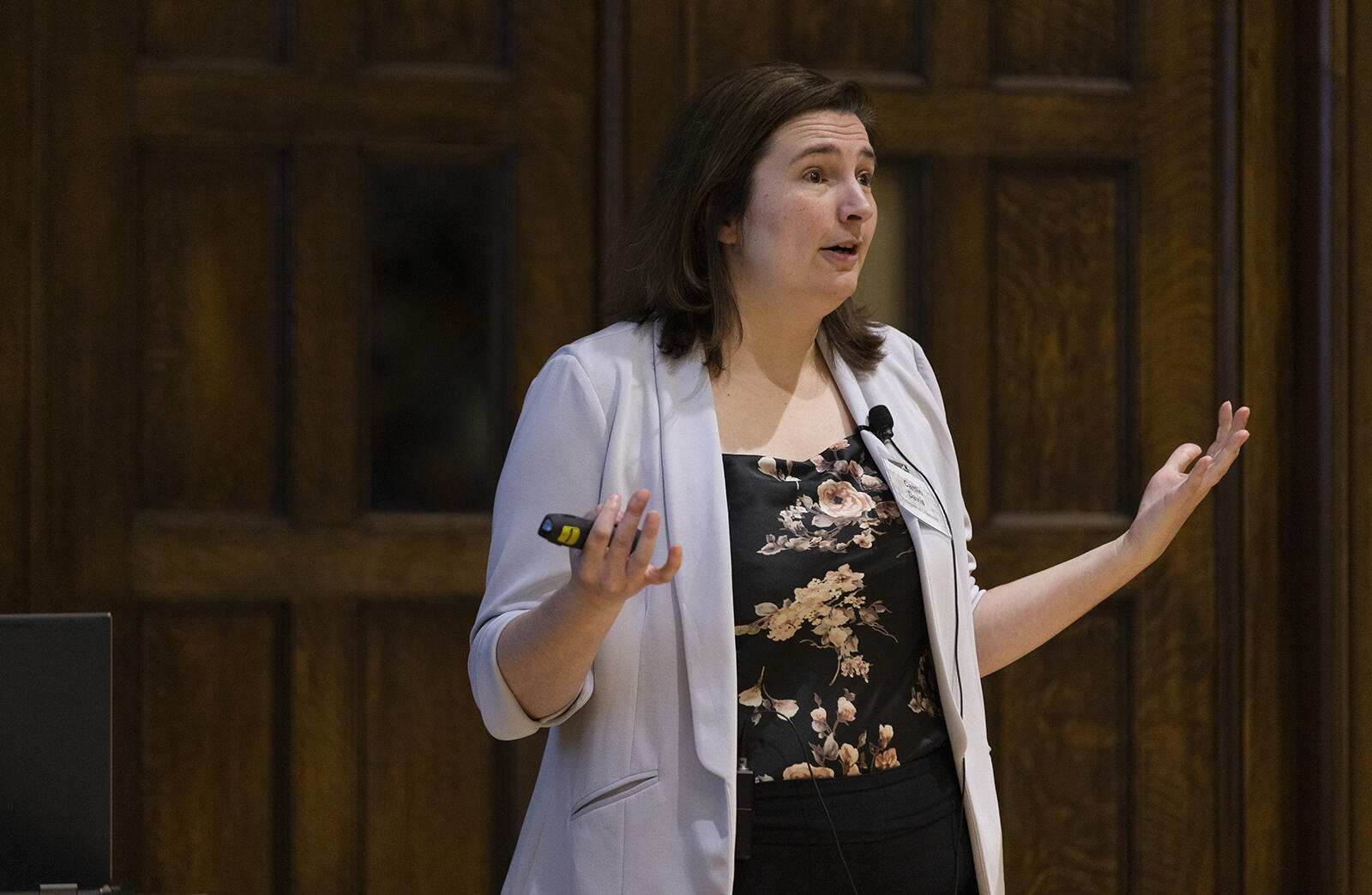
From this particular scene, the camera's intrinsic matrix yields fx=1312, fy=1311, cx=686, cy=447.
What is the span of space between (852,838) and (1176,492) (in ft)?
2.16

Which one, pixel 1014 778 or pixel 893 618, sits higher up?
pixel 893 618

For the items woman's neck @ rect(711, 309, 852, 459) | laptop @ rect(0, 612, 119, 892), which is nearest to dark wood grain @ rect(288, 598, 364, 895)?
laptop @ rect(0, 612, 119, 892)

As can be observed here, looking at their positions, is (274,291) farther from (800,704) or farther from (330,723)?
(800,704)

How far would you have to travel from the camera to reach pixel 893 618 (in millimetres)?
1656

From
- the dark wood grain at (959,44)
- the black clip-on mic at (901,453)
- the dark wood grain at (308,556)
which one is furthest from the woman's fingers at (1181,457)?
the dark wood grain at (308,556)

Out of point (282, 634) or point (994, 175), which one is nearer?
point (282, 634)

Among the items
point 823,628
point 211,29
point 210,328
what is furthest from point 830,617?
point 211,29

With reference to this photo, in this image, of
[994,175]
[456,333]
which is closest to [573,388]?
[456,333]

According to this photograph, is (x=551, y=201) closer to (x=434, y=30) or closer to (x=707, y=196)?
(x=434, y=30)

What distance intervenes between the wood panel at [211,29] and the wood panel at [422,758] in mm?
1150

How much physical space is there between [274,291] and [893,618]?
156cm

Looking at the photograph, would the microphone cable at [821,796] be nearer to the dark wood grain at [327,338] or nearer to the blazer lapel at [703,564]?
the blazer lapel at [703,564]

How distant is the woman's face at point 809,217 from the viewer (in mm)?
1744

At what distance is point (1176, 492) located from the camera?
1.79 metres
